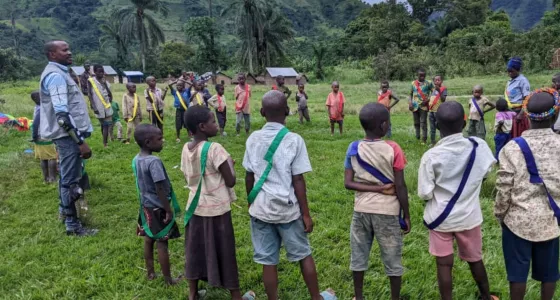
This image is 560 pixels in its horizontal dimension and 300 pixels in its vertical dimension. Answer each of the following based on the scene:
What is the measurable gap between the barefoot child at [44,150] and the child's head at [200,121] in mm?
4159

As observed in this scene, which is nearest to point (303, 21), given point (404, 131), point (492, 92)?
point (492, 92)

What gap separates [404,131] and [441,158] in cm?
917

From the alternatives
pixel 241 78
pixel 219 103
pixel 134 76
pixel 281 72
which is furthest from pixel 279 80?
pixel 134 76

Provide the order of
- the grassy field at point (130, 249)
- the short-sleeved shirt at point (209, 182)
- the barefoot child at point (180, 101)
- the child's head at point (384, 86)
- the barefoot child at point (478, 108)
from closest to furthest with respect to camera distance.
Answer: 1. the short-sleeved shirt at point (209, 182)
2. the grassy field at point (130, 249)
3. the barefoot child at point (478, 108)
4. the child's head at point (384, 86)
5. the barefoot child at point (180, 101)

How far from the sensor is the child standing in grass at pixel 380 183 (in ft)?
9.71

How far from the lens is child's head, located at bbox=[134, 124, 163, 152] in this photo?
11.8ft

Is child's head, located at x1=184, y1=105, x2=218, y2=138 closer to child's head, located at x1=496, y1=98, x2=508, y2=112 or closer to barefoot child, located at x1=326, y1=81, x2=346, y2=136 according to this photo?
child's head, located at x1=496, y1=98, x2=508, y2=112

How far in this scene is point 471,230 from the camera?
296cm

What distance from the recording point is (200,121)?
321 cm

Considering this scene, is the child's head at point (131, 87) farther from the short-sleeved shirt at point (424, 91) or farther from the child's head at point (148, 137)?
the child's head at point (148, 137)

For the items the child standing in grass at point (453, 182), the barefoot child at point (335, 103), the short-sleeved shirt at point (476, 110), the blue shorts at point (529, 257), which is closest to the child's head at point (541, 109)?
the child standing in grass at point (453, 182)

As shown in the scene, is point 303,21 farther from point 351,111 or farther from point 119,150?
point 119,150

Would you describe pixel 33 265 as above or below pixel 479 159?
below

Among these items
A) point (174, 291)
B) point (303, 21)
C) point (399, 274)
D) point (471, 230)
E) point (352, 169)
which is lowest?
point (174, 291)
